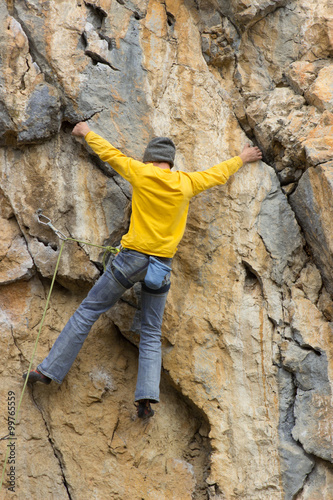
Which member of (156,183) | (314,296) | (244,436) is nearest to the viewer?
(156,183)

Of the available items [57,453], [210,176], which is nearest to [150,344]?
[57,453]

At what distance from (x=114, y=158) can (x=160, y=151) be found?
16.2 inches

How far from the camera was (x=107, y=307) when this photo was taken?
176 inches

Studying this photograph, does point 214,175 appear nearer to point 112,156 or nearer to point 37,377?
point 112,156

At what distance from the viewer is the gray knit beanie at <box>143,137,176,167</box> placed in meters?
4.44

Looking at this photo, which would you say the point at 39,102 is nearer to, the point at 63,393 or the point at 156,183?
the point at 156,183

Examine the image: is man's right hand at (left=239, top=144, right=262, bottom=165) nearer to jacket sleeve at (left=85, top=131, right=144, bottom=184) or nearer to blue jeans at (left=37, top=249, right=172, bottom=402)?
jacket sleeve at (left=85, top=131, right=144, bottom=184)

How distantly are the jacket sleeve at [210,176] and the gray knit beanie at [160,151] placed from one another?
0.81ft

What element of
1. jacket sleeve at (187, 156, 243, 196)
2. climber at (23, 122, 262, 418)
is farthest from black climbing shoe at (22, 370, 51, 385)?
jacket sleeve at (187, 156, 243, 196)

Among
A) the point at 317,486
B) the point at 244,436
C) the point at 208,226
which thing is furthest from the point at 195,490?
the point at 208,226

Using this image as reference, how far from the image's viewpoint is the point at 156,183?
4.31 m

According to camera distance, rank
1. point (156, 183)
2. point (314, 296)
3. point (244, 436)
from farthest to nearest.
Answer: point (314, 296) < point (244, 436) < point (156, 183)

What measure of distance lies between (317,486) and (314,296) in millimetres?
1711

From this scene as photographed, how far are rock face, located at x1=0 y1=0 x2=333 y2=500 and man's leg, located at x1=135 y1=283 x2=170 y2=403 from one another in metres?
0.34
